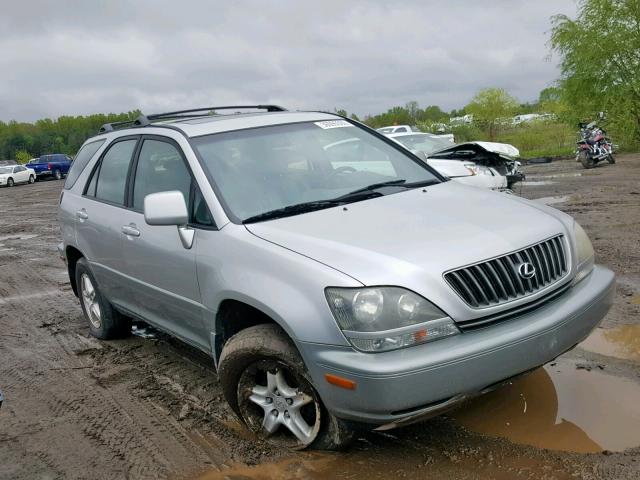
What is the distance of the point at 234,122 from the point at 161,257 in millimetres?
1060

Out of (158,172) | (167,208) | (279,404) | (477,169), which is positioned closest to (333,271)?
(279,404)

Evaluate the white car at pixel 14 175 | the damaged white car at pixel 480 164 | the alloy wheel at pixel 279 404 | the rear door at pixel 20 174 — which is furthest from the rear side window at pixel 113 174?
the rear door at pixel 20 174

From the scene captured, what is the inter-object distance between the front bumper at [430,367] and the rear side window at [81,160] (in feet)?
11.5

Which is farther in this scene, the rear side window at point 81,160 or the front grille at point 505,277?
the rear side window at point 81,160

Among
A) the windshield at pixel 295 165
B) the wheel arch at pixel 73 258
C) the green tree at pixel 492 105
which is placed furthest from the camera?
the green tree at pixel 492 105

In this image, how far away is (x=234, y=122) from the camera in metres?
4.34

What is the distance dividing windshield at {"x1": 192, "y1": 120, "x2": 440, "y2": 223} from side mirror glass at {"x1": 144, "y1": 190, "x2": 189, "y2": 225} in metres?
0.24

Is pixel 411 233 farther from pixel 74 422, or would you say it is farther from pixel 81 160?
pixel 81 160

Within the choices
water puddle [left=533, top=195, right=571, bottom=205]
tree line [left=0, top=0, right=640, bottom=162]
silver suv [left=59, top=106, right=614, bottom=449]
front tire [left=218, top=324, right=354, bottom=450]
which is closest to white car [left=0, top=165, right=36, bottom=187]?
tree line [left=0, top=0, right=640, bottom=162]

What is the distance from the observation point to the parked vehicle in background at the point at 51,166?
45062 millimetres

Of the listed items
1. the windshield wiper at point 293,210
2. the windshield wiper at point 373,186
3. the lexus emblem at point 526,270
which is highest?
the windshield wiper at point 373,186

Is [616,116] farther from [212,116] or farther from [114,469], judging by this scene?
[114,469]

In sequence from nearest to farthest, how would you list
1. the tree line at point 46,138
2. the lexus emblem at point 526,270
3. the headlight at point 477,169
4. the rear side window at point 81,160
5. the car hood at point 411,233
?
the car hood at point 411,233 → the lexus emblem at point 526,270 → the rear side window at point 81,160 → the headlight at point 477,169 → the tree line at point 46,138

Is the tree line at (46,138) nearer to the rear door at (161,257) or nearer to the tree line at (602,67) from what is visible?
the tree line at (602,67)
